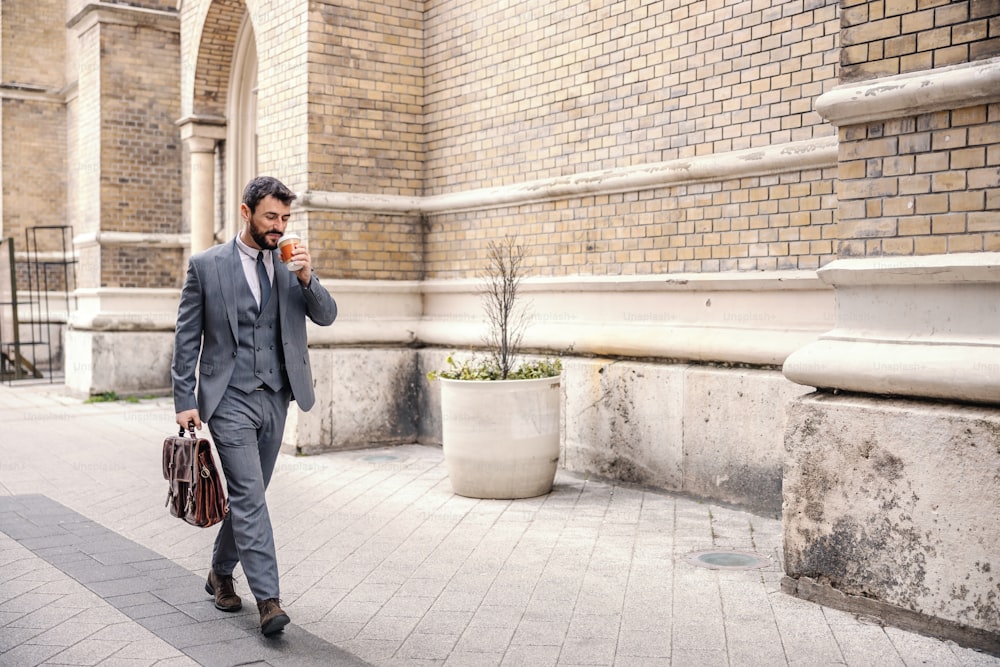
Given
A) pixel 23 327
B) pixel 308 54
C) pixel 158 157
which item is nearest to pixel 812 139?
pixel 308 54

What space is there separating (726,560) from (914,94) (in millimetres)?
2654

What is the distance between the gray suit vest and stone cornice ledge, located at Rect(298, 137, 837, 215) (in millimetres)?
3540

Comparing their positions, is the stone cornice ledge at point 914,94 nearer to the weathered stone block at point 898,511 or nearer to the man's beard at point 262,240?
the weathered stone block at point 898,511

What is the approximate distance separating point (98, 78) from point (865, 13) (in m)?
12.6

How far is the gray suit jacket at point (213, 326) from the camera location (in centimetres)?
473

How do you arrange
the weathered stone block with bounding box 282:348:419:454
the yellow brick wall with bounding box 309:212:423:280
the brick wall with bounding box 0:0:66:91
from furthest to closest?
the brick wall with bounding box 0:0:66:91
the yellow brick wall with bounding box 309:212:423:280
the weathered stone block with bounding box 282:348:419:454

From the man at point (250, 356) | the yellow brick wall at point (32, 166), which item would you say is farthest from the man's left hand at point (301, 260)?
the yellow brick wall at point (32, 166)

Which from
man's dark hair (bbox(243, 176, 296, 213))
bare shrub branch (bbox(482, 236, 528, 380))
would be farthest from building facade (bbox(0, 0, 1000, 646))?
man's dark hair (bbox(243, 176, 296, 213))

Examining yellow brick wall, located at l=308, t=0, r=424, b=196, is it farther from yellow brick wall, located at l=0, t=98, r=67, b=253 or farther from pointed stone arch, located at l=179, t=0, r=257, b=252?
yellow brick wall, located at l=0, t=98, r=67, b=253

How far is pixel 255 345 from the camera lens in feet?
15.8

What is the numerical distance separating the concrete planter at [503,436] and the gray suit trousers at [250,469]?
2.69 metres

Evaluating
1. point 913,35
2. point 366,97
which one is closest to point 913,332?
point 913,35

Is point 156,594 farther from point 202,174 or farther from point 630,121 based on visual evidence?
point 202,174

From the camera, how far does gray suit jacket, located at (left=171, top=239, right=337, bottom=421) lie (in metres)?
4.73
